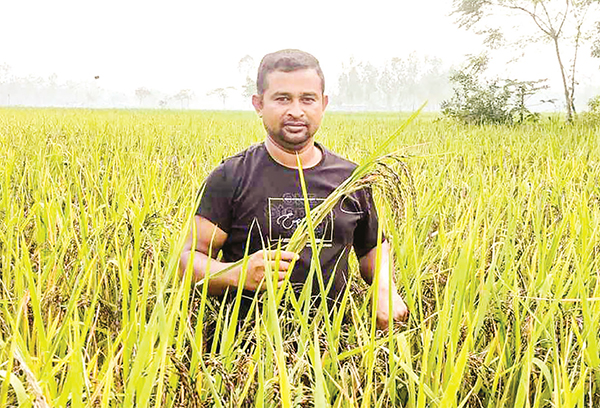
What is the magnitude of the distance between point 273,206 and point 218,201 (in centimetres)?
14

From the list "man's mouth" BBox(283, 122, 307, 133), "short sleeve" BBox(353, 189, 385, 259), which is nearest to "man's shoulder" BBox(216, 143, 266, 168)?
"man's mouth" BBox(283, 122, 307, 133)

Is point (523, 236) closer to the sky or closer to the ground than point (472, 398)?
closer to the sky

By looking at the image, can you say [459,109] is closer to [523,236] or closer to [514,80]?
[514,80]

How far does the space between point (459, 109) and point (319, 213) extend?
1085 centimetres

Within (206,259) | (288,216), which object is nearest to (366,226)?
(288,216)

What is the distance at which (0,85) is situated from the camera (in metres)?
108

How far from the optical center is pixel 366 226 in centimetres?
157

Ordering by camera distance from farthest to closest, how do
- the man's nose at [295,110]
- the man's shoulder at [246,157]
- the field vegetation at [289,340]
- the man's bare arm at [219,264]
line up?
the man's shoulder at [246,157] → the man's nose at [295,110] → the man's bare arm at [219,264] → the field vegetation at [289,340]

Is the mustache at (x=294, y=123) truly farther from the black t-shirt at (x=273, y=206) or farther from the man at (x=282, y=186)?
the black t-shirt at (x=273, y=206)

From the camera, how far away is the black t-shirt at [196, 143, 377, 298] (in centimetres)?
145

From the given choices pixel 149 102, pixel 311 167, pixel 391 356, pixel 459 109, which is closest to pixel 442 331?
pixel 391 356

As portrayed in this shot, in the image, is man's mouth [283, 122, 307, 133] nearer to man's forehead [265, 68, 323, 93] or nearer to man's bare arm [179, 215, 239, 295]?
man's forehead [265, 68, 323, 93]

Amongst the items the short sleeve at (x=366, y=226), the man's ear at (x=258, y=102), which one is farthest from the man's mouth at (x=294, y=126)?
the short sleeve at (x=366, y=226)

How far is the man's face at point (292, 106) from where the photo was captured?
1.43 metres
